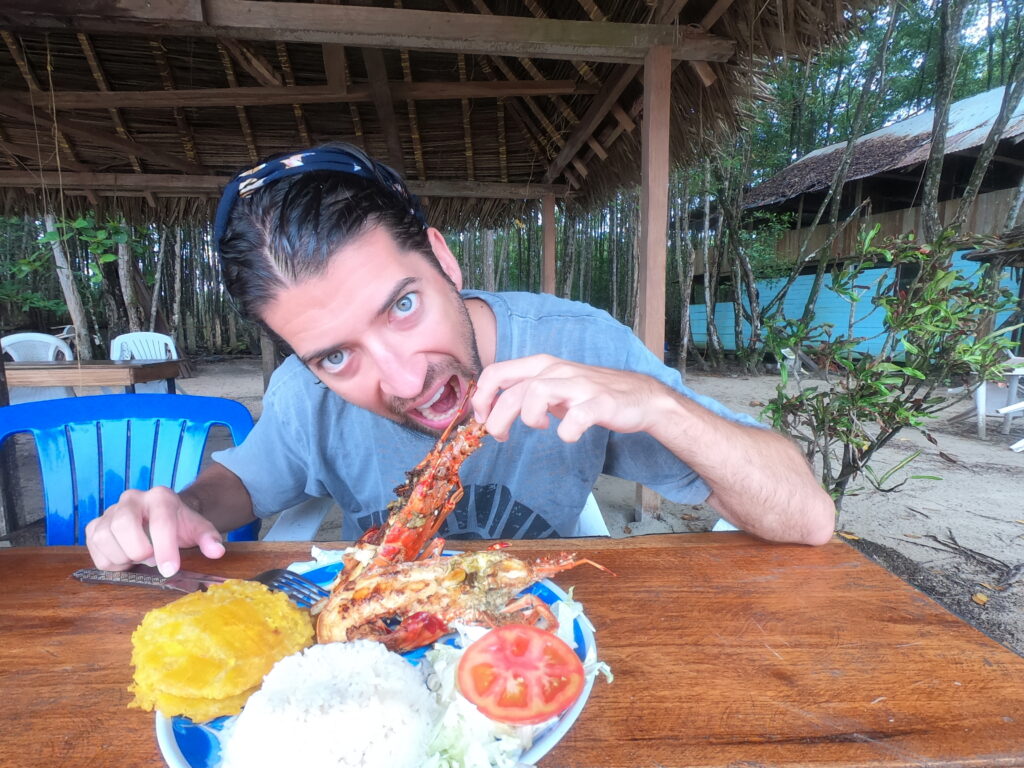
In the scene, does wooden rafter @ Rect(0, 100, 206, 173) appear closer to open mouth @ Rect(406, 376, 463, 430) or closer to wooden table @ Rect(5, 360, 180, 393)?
wooden table @ Rect(5, 360, 180, 393)

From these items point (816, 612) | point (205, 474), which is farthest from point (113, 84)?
point (816, 612)

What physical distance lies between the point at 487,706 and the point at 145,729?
21.2 inches

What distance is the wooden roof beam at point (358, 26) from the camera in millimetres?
2820

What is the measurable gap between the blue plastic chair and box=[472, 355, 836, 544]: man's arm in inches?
56.0

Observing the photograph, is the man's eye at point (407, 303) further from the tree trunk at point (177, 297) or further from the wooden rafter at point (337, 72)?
the tree trunk at point (177, 297)

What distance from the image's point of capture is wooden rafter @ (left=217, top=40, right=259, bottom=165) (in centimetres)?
480

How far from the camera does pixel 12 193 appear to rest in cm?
616

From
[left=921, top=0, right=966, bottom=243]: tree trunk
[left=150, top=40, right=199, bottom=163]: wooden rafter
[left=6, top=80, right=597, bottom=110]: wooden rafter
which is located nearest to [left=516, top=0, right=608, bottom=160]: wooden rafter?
[left=6, top=80, right=597, bottom=110]: wooden rafter

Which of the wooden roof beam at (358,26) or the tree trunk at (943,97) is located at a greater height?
the tree trunk at (943,97)

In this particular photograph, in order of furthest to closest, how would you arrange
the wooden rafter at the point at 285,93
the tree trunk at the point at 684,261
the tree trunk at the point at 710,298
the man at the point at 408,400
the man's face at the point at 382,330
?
the tree trunk at the point at 710,298 → the tree trunk at the point at 684,261 → the wooden rafter at the point at 285,93 → the man's face at the point at 382,330 → the man at the point at 408,400

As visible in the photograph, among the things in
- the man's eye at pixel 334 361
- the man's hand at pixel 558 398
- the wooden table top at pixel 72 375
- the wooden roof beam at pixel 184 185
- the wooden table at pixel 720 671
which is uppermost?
the wooden roof beam at pixel 184 185

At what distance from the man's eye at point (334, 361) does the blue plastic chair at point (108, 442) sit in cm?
88

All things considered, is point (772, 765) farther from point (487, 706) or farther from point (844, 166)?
point (844, 166)

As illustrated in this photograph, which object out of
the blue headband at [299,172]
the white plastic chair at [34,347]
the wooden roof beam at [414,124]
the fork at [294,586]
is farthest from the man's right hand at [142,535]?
the white plastic chair at [34,347]
